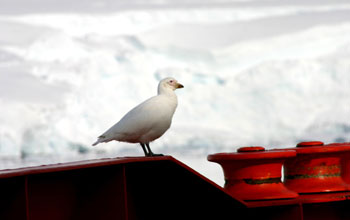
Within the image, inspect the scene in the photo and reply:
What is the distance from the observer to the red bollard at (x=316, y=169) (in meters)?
4.77

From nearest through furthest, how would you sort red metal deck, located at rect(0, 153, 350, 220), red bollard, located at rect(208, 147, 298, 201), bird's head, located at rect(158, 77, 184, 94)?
red metal deck, located at rect(0, 153, 350, 220)
red bollard, located at rect(208, 147, 298, 201)
bird's head, located at rect(158, 77, 184, 94)

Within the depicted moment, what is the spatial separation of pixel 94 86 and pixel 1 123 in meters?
6.10

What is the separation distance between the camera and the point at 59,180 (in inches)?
140

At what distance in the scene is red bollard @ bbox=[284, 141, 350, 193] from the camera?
4.77 metres

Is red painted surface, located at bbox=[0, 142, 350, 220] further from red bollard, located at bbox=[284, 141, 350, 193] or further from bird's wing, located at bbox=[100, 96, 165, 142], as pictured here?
bird's wing, located at bbox=[100, 96, 165, 142]

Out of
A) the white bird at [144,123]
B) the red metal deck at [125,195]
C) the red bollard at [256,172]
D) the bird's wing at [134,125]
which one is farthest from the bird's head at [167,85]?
the red metal deck at [125,195]

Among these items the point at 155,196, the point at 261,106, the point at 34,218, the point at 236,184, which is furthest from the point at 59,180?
the point at 261,106

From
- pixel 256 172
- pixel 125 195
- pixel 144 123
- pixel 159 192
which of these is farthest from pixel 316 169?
pixel 125 195

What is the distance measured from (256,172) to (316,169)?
1.94 feet

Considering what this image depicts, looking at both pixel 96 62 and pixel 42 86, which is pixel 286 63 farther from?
pixel 42 86

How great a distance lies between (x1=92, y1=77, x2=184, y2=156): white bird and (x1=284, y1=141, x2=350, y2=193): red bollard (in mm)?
871

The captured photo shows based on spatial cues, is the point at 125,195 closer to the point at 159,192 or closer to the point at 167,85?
the point at 159,192

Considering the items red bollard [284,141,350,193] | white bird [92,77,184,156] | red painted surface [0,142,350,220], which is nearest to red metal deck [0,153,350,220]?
red painted surface [0,142,350,220]

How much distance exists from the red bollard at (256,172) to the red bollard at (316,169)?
33 cm
